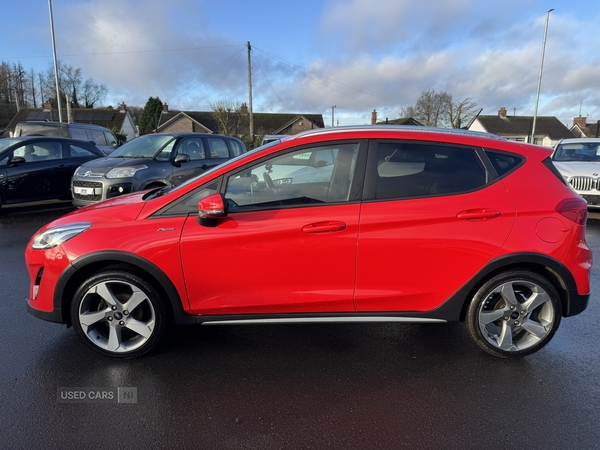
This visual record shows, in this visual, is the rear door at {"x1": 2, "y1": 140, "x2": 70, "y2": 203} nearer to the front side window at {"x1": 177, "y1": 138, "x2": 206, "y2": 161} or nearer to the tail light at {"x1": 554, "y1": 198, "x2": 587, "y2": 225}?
the front side window at {"x1": 177, "y1": 138, "x2": 206, "y2": 161}

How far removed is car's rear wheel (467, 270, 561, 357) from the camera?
3027mm

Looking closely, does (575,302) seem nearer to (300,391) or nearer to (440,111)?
(300,391)

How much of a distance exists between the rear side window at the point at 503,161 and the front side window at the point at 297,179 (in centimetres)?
104

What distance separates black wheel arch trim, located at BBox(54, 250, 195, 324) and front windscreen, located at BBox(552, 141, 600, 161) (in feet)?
33.7

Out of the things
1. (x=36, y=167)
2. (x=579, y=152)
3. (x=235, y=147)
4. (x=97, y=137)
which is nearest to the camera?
(x=36, y=167)

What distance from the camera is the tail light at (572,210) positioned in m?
2.98

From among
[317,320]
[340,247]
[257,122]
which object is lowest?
[317,320]

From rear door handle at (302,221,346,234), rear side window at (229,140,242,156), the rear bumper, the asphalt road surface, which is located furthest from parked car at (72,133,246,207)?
the rear bumper

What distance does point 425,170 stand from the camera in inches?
121

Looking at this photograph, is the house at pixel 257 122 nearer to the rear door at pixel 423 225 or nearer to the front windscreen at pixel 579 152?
the front windscreen at pixel 579 152

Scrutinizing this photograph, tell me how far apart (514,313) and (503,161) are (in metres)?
1.14

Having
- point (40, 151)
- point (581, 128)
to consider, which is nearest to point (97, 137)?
point (40, 151)

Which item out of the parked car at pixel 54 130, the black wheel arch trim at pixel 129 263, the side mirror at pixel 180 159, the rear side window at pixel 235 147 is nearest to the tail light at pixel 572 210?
the black wheel arch trim at pixel 129 263

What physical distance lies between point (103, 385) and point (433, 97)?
48805mm
